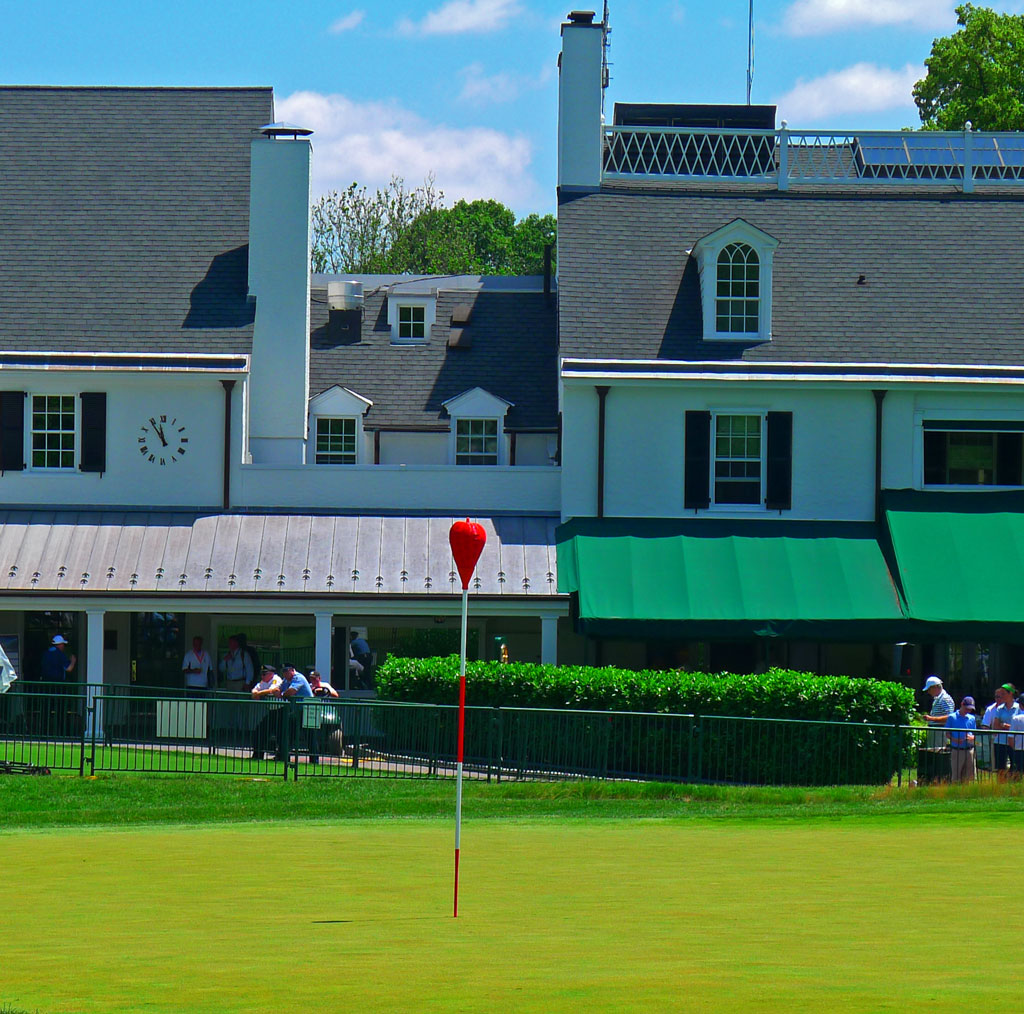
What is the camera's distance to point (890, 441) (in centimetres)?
2953

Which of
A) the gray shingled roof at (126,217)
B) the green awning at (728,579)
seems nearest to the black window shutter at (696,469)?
the green awning at (728,579)

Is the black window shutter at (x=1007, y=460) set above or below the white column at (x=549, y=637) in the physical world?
above

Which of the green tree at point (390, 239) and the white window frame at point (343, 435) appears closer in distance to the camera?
the white window frame at point (343, 435)

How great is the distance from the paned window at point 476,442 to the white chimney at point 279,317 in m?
3.03

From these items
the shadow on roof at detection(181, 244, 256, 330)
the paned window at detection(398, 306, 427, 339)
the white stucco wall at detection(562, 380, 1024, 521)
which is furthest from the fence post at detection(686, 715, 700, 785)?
the paned window at detection(398, 306, 427, 339)

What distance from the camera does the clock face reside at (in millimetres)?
29500

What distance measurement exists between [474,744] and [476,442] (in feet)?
33.7

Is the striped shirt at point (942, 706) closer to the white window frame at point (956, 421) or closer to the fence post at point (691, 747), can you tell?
the fence post at point (691, 747)

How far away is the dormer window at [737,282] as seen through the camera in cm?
3031

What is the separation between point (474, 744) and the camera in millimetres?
22547

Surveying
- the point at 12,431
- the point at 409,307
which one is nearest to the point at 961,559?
the point at 409,307

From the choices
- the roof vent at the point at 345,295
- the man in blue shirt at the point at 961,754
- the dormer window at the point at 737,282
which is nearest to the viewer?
the man in blue shirt at the point at 961,754

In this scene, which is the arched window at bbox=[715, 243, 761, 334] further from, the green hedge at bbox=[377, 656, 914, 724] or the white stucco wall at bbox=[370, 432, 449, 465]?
the green hedge at bbox=[377, 656, 914, 724]

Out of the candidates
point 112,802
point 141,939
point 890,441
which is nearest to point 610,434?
point 890,441
